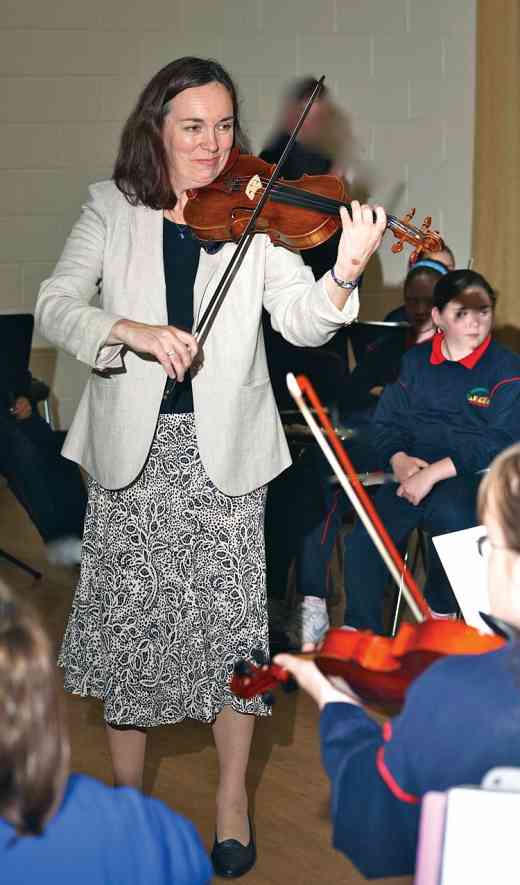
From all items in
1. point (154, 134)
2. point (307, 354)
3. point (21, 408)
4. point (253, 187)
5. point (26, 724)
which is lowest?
point (21, 408)

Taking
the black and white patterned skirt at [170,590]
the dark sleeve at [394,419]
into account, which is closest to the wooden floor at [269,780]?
the black and white patterned skirt at [170,590]

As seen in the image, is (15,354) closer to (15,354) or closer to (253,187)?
(15,354)

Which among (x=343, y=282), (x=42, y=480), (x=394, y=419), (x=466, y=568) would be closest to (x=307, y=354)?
(x=394, y=419)

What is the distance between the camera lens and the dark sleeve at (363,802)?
4.19 feet

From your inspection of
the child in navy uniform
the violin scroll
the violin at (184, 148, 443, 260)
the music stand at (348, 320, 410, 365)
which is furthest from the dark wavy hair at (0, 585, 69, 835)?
the music stand at (348, 320, 410, 365)

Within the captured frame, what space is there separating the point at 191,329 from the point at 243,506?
33 centimetres

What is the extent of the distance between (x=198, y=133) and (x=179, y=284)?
261 mm

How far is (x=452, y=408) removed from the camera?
323 cm

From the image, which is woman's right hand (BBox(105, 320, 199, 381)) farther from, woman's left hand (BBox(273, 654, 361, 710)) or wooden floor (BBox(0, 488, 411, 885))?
wooden floor (BBox(0, 488, 411, 885))

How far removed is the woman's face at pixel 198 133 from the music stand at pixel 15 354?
6.63ft

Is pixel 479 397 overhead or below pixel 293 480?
overhead

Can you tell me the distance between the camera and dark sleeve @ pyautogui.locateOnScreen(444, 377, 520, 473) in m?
3.13

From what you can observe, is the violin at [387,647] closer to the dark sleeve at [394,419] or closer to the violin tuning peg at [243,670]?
the violin tuning peg at [243,670]

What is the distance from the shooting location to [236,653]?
7.43 feet
